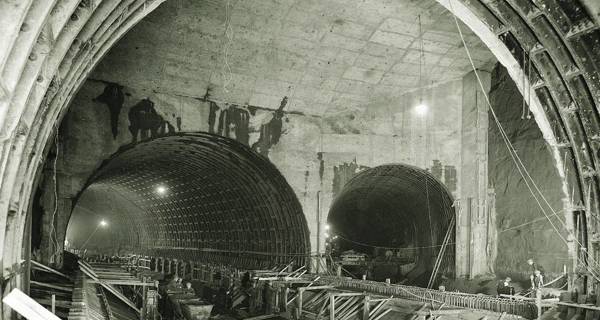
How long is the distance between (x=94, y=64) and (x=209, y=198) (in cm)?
1549

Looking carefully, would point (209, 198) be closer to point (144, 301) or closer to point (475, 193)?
point (144, 301)

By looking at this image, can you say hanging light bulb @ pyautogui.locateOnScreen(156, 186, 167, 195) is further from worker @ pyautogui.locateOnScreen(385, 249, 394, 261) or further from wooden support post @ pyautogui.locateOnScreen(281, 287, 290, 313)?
wooden support post @ pyautogui.locateOnScreen(281, 287, 290, 313)

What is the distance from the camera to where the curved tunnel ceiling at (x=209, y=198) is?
1694 cm

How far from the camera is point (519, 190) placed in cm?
1514

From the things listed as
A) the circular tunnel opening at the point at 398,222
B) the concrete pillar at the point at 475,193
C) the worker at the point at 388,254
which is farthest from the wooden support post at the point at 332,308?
the worker at the point at 388,254

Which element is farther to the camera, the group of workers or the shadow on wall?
the shadow on wall

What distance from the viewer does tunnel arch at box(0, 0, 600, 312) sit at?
13.1ft

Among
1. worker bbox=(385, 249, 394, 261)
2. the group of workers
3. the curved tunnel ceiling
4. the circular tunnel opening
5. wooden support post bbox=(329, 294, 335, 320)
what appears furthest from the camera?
worker bbox=(385, 249, 394, 261)

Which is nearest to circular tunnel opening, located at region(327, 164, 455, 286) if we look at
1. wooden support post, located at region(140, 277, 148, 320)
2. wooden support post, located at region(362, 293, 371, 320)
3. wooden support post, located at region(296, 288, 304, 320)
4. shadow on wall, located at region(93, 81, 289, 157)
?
shadow on wall, located at region(93, 81, 289, 157)

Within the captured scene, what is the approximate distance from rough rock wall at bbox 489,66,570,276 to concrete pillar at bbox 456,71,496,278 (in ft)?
0.95

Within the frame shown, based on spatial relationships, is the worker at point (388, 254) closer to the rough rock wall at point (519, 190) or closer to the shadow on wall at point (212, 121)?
the rough rock wall at point (519, 190)

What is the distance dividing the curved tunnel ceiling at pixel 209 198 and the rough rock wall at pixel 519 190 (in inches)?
253

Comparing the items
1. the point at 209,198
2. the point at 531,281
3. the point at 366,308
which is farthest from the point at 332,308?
the point at 209,198

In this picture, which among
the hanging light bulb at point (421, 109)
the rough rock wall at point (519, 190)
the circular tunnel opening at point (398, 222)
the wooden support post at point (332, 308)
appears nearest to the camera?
the wooden support post at point (332, 308)
